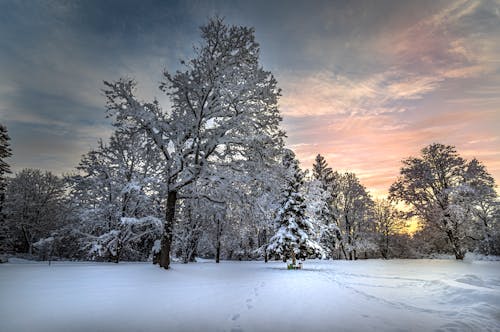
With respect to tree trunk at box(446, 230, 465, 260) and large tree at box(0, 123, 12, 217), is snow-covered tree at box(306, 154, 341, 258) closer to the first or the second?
tree trunk at box(446, 230, 465, 260)

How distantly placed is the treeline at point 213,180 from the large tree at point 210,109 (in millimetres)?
49

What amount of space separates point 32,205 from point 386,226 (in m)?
49.2

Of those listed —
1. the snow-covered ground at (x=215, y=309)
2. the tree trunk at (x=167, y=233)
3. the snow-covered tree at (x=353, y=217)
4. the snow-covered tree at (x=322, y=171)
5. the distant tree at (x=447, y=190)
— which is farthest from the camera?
the snow-covered tree at (x=322, y=171)

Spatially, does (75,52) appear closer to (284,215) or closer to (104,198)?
(104,198)

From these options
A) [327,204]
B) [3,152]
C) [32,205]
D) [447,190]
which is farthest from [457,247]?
[32,205]

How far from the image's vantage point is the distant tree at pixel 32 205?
30000 mm

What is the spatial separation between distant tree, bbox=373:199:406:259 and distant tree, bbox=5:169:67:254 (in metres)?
44.3

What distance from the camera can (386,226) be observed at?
124 feet

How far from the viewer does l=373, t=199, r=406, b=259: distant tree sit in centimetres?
3744

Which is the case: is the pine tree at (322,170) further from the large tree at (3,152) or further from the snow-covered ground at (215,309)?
the large tree at (3,152)

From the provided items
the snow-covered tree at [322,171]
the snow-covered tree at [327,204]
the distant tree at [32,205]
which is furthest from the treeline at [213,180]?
the snow-covered tree at [322,171]

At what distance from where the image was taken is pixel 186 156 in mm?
10805

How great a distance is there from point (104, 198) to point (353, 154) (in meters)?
17.8

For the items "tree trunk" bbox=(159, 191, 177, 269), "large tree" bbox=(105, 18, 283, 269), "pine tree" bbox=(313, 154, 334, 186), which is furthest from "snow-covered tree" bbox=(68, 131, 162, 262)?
"pine tree" bbox=(313, 154, 334, 186)
